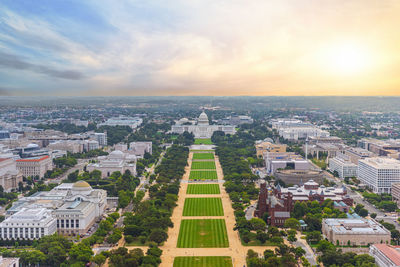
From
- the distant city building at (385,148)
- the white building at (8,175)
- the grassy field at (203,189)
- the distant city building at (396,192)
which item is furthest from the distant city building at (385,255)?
the white building at (8,175)

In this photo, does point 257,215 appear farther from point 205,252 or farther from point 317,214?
point 205,252

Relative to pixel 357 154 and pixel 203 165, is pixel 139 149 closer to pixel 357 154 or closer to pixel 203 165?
pixel 203 165

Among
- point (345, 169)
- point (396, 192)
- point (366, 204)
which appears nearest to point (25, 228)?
point (366, 204)

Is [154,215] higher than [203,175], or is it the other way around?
[154,215]

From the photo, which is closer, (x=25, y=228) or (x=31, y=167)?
(x=25, y=228)

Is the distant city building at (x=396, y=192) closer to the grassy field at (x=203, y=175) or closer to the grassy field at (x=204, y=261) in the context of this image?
the grassy field at (x=203, y=175)

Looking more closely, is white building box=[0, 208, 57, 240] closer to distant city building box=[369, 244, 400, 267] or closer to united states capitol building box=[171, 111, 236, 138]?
distant city building box=[369, 244, 400, 267]
